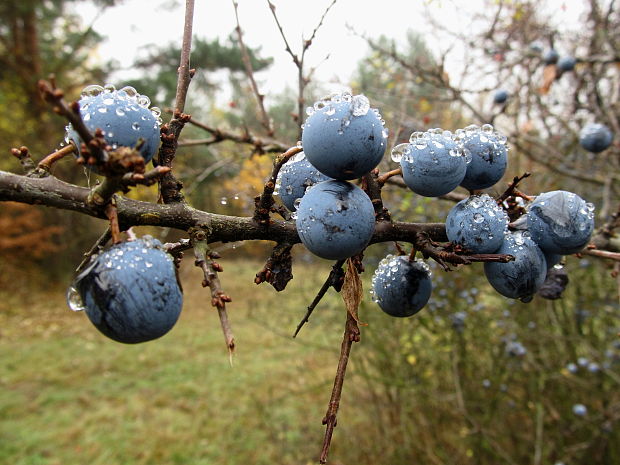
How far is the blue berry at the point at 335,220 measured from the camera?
797 millimetres

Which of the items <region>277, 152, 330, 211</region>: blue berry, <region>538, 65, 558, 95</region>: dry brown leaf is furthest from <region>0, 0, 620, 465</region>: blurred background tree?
<region>277, 152, 330, 211</region>: blue berry

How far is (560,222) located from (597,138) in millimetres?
2021

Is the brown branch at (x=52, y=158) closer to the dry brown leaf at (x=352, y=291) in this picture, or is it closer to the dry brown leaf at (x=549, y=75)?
the dry brown leaf at (x=352, y=291)

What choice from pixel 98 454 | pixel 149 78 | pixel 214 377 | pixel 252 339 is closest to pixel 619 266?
pixel 98 454

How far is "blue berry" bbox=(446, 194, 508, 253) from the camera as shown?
0.92 m

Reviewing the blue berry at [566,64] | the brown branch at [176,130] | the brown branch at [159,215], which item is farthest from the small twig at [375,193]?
the blue berry at [566,64]

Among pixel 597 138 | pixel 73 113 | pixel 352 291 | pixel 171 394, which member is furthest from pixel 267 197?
pixel 171 394

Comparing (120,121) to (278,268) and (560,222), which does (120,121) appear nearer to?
(278,268)

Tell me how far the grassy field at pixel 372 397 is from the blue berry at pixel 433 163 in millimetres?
2247

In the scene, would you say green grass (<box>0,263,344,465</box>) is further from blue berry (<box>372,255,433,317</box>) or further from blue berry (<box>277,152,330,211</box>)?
blue berry (<box>277,152,330,211</box>)

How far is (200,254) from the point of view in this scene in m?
0.74

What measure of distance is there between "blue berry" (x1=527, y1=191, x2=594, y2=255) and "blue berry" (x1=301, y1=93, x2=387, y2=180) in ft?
1.43

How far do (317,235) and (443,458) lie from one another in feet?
10.7

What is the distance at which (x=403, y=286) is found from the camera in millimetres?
1109
